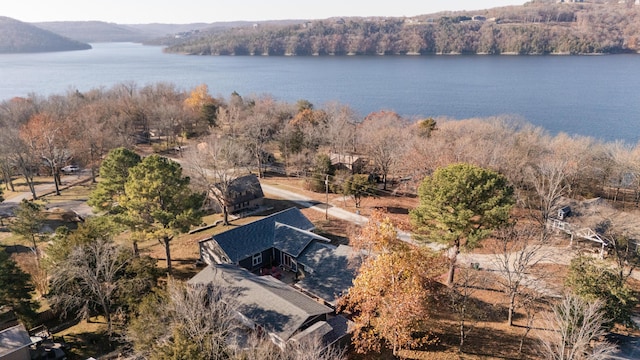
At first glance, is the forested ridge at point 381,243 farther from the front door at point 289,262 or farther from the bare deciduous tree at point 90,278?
the front door at point 289,262

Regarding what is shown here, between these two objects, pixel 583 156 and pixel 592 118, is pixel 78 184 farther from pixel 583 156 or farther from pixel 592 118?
pixel 592 118

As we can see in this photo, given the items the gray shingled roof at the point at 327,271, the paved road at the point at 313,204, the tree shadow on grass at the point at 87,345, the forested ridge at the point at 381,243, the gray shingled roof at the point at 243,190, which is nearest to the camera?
the forested ridge at the point at 381,243

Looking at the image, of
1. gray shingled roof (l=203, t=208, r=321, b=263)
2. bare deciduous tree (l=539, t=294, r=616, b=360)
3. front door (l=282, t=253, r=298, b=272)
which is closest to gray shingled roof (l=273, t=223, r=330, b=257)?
gray shingled roof (l=203, t=208, r=321, b=263)

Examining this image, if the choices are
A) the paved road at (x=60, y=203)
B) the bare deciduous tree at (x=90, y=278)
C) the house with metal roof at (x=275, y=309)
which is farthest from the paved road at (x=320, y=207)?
the bare deciduous tree at (x=90, y=278)

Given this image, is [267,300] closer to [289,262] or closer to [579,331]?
[289,262]

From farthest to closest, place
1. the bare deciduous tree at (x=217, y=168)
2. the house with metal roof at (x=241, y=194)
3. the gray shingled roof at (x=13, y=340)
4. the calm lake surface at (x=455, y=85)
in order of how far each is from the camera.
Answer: the calm lake surface at (x=455, y=85) < the house with metal roof at (x=241, y=194) < the bare deciduous tree at (x=217, y=168) < the gray shingled roof at (x=13, y=340)

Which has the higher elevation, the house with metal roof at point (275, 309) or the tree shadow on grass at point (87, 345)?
the house with metal roof at point (275, 309)

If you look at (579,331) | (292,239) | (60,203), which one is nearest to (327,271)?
(292,239)
